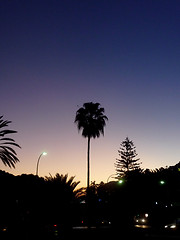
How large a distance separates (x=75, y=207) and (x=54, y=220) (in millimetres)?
1711

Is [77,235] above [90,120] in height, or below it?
below

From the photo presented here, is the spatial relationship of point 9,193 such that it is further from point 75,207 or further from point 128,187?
point 128,187

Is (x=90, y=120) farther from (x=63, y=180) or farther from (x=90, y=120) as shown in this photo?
(x=63, y=180)

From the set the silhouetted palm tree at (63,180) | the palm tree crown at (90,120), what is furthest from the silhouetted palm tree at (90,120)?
the silhouetted palm tree at (63,180)

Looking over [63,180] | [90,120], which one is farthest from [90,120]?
[63,180]

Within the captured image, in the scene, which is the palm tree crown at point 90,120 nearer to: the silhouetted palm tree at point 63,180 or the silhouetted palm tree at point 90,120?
the silhouetted palm tree at point 90,120

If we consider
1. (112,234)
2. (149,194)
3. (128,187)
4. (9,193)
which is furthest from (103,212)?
(112,234)

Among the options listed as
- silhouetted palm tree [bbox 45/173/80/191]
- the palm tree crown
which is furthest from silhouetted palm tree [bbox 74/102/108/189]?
silhouetted palm tree [bbox 45/173/80/191]

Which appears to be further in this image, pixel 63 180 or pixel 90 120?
pixel 90 120

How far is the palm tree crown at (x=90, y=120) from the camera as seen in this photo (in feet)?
122

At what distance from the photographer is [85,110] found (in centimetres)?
3866

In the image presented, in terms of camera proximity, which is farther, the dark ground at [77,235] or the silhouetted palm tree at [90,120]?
the silhouetted palm tree at [90,120]

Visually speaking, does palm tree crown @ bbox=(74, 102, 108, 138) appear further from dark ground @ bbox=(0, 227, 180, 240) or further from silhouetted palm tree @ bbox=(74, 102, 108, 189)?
dark ground @ bbox=(0, 227, 180, 240)

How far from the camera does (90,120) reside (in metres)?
37.8
